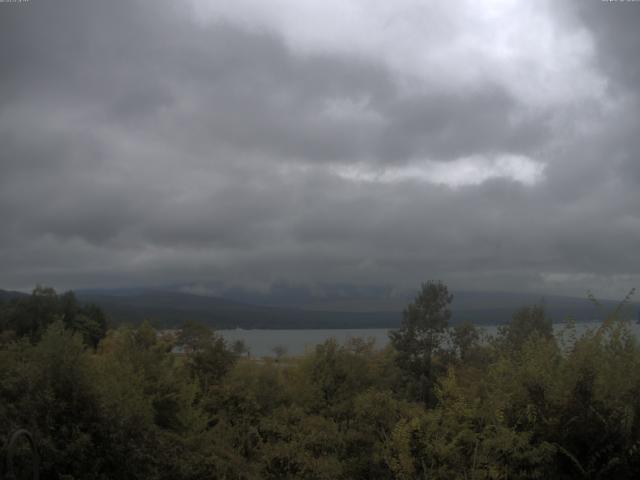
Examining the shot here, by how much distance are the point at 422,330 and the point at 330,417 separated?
83.7 feet

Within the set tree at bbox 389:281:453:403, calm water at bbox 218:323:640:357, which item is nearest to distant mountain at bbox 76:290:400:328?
calm water at bbox 218:323:640:357

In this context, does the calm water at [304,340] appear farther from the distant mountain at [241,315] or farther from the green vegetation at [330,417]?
the distant mountain at [241,315]

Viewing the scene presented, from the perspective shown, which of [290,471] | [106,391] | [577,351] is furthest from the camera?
[290,471]

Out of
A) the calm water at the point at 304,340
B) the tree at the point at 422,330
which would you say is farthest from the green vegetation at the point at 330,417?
the tree at the point at 422,330

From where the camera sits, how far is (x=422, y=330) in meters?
44.2

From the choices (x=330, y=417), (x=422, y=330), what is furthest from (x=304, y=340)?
(x=330, y=417)

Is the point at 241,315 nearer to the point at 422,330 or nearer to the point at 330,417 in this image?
the point at 422,330

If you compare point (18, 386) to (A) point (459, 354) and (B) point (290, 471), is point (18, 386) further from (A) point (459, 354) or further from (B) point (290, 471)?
(A) point (459, 354)

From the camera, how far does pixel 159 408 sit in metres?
19.3

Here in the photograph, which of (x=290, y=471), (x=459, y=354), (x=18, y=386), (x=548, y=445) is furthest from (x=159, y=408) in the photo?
(x=459, y=354)

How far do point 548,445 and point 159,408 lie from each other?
40.9ft

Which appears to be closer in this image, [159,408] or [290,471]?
[290,471]

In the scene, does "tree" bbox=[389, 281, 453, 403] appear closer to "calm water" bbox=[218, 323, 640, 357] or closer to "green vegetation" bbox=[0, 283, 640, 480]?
"calm water" bbox=[218, 323, 640, 357]

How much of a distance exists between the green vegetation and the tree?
20700mm
